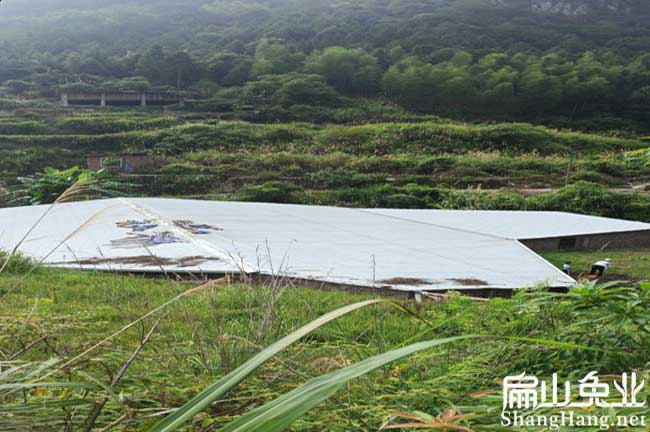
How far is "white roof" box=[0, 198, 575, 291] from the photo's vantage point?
397cm

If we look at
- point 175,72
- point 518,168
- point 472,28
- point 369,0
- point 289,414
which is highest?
point 369,0

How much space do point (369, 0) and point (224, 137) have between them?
Answer: 3477cm

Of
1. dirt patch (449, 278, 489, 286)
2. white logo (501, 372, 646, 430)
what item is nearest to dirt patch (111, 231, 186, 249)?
dirt patch (449, 278, 489, 286)

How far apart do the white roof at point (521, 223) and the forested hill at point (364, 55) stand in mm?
17751

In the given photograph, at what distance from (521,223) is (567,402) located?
6.64 metres

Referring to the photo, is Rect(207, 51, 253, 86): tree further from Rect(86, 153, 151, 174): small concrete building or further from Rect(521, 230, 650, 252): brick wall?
Rect(521, 230, 650, 252): brick wall

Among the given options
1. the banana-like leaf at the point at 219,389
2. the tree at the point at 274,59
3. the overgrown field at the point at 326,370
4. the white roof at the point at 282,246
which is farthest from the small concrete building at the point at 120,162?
the banana-like leaf at the point at 219,389

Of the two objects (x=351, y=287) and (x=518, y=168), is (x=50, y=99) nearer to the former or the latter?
(x=518, y=168)

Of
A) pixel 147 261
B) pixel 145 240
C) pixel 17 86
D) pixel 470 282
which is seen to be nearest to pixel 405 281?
pixel 470 282

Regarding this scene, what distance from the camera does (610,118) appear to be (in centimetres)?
2470

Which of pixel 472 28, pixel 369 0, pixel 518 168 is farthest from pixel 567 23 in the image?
pixel 518 168

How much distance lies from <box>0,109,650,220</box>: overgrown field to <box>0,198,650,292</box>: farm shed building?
4.50 metres

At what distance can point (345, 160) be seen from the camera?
619 inches

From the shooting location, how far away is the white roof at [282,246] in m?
3.97
